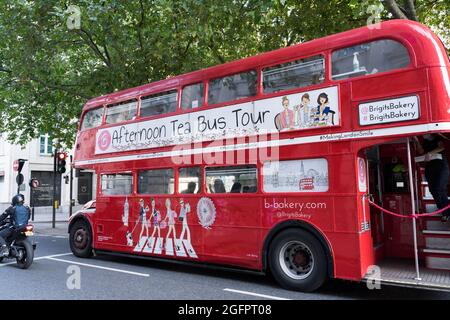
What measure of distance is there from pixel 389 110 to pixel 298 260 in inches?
105

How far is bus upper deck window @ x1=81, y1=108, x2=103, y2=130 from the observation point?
10.1 metres

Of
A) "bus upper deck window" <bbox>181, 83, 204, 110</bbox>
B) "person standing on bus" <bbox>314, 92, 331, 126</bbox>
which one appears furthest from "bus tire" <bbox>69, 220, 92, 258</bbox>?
"person standing on bus" <bbox>314, 92, 331, 126</bbox>

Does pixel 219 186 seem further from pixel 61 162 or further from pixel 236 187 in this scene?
pixel 61 162

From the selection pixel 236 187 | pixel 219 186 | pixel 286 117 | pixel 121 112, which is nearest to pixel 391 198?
pixel 286 117

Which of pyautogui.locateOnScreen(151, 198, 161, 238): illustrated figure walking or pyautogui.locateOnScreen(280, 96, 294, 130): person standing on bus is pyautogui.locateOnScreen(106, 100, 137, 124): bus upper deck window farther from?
pyautogui.locateOnScreen(280, 96, 294, 130): person standing on bus

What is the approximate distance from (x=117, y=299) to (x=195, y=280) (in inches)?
68.9

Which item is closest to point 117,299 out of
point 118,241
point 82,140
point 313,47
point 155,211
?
point 155,211

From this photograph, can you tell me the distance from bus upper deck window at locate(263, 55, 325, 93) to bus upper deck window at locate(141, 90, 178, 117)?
2296mm

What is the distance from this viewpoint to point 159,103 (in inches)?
344

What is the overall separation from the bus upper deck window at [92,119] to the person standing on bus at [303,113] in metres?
5.53

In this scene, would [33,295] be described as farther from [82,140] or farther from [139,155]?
[82,140]

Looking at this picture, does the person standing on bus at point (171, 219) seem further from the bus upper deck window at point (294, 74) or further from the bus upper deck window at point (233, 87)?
the bus upper deck window at point (294, 74)

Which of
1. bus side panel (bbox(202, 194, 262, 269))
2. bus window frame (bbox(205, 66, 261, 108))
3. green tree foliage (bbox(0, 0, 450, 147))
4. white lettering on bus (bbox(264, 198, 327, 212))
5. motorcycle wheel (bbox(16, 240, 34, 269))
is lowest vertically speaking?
motorcycle wheel (bbox(16, 240, 34, 269))

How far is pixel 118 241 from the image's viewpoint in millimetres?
9180
